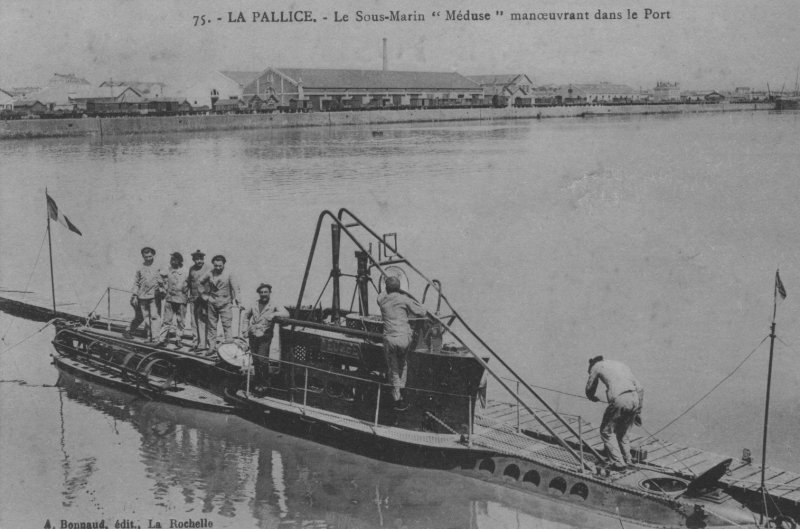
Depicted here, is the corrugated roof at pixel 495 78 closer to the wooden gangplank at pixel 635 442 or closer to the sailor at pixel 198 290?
the sailor at pixel 198 290

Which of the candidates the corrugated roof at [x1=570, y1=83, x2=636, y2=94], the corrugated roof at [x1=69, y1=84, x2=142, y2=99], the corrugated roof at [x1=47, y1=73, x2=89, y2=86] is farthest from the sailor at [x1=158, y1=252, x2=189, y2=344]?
the corrugated roof at [x1=570, y1=83, x2=636, y2=94]

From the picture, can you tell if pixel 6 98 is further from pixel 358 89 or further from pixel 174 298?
pixel 174 298

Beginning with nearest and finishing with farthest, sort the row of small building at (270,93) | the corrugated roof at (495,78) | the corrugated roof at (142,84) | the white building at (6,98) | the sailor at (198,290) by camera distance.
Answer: the sailor at (198,290) → the row of small building at (270,93) → the white building at (6,98) → the corrugated roof at (142,84) → the corrugated roof at (495,78)

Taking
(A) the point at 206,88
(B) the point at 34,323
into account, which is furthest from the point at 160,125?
(B) the point at 34,323

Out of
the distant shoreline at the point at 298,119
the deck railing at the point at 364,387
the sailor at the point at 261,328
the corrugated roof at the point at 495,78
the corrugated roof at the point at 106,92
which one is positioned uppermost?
the corrugated roof at the point at 495,78

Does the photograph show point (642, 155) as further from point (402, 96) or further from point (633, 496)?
point (402, 96)

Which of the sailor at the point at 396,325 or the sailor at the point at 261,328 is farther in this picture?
the sailor at the point at 261,328

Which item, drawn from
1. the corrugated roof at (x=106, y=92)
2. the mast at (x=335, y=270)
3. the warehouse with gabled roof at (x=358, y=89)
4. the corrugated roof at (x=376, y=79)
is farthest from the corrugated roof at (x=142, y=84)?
the mast at (x=335, y=270)

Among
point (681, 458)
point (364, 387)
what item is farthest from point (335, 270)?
point (681, 458)
